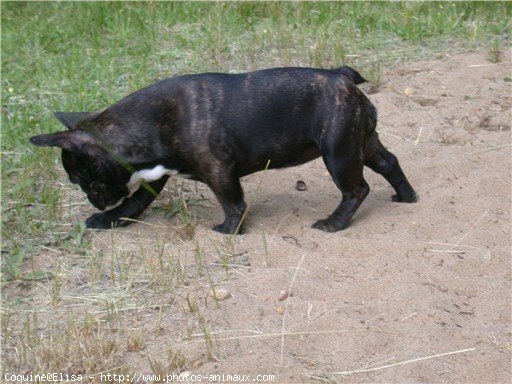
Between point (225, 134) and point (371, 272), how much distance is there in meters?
1.29

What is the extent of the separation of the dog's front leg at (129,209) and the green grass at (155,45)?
20cm

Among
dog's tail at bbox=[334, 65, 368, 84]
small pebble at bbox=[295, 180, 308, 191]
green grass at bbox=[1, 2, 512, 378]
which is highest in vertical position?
dog's tail at bbox=[334, 65, 368, 84]

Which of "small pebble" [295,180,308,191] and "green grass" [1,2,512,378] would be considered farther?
"green grass" [1,2,512,378]

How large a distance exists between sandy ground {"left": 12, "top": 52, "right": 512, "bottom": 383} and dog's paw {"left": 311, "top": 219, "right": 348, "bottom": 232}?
2.6 inches

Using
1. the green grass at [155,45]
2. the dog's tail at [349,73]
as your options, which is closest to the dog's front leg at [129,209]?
the green grass at [155,45]

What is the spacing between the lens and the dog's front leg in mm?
5977

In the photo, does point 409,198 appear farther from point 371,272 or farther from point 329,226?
point 371,272

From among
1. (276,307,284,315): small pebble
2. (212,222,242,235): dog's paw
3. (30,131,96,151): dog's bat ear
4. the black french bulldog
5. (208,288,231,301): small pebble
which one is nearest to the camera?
(276,307,284,315): small pebble

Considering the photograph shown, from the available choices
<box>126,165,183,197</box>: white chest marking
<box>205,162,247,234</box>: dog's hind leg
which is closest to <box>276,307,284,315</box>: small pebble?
<box>205,162,247,234</box>: dog's hind leg

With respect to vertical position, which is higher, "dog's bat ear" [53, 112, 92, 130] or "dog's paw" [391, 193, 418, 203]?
"dog's bat ear" [53, 112, 92, 130]

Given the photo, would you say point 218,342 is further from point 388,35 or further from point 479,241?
point 388,35

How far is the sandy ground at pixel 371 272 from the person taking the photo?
441 centimetres

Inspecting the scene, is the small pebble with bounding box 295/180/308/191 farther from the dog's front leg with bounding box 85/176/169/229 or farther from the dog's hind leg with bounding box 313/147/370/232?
the dog's front leg with bounding box 85/176/169/229

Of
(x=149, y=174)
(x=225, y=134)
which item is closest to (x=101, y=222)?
(x=149, y=174)
